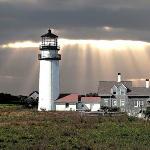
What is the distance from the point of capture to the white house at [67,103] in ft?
253

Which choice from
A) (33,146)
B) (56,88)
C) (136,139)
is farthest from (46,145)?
(56,88)

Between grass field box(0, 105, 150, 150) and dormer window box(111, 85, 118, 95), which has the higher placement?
dormer window box(111, 85, 118, 95)

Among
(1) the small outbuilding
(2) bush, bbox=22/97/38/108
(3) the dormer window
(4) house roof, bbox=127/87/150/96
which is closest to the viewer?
(4) house roof, bbox=127/87/150/96

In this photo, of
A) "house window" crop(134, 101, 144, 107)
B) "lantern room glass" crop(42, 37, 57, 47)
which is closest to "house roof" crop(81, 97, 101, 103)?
"house window" crop(134, 101, 144, 107)

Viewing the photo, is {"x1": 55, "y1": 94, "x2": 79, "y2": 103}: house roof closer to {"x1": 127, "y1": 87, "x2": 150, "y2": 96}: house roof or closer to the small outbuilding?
the small outbuilding

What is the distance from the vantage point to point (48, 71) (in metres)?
74.8

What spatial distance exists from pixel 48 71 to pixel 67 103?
5846 millimetres

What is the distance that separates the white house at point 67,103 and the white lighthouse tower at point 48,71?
1.15 metres

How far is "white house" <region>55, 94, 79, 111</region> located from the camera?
77.0 m

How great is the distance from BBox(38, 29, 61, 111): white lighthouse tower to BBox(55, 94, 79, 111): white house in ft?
3.76

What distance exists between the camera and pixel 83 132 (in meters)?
35.2

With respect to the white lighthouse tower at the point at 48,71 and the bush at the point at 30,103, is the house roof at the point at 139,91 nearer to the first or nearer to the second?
the white lighthouse tower at the point at 48,71

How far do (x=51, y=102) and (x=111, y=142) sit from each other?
155 ft

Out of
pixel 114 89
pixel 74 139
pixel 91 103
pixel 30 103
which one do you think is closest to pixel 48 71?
pixel 91 103
